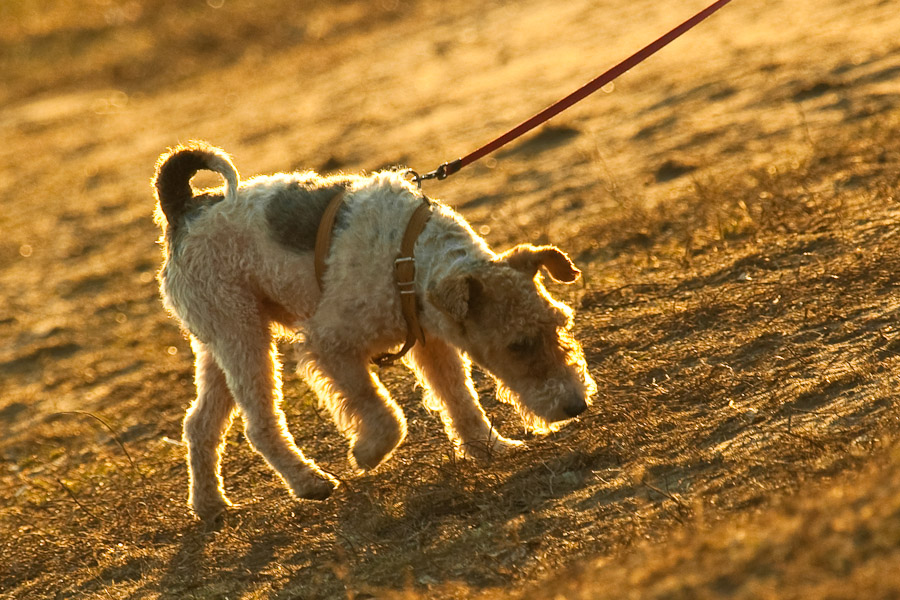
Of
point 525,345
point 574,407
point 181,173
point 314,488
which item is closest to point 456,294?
point 525,345

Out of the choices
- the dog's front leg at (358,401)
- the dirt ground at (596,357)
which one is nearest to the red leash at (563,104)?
the dog's front leg at (358,401)

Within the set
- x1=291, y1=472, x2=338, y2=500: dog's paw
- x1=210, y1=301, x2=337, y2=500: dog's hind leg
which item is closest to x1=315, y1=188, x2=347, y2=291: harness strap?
x1=210, y1=301, x2=337, y2=500: dog's hind leg

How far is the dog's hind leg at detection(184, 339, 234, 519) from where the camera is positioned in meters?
6.36

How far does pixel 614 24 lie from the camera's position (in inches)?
700

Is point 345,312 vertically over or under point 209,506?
over

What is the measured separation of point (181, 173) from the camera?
6.33 m

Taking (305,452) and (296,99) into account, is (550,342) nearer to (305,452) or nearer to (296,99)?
(305,452)

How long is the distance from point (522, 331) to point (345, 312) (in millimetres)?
866

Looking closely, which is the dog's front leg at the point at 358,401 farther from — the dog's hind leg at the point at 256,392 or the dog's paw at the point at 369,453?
the dog's hind leg at the point at 256,392

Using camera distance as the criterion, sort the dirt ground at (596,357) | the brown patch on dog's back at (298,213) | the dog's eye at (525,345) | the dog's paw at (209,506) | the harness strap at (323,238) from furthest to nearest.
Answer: the dog's paw at (209,506) → the brown patch on dog's back at (298,213) → the harness strap at (323,238) → the dog's eye at (525,345) → the dirt ground at (596,357)

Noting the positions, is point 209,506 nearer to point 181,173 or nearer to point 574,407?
point 181,173

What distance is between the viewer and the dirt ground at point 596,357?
4.59 m

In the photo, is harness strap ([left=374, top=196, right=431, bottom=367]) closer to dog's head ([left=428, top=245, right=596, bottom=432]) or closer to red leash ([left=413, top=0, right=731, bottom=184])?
dog's head ([left=428, top=245, right=596, bottom=432])

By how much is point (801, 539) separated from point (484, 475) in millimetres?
2260
